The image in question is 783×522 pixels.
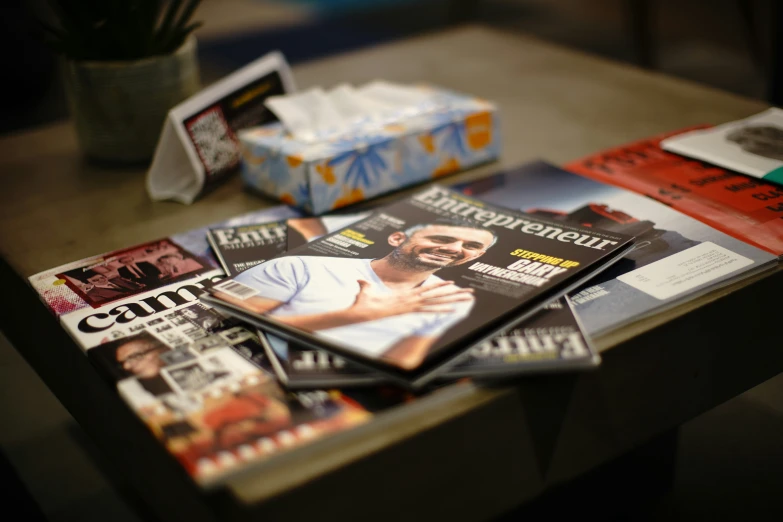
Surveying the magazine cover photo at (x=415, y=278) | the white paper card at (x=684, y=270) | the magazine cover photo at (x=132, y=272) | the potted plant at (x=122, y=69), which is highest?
the potted plant at (x=122, y=69)

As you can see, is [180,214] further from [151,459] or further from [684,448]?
[684,448]

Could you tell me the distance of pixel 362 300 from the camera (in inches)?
21.6

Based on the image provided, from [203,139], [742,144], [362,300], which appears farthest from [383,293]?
[742,144]

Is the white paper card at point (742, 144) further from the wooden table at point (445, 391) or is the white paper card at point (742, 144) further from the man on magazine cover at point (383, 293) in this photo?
the man on magazine cover at point (383, 293)

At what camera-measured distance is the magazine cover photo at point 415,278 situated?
50cm

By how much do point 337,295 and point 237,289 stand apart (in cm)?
8

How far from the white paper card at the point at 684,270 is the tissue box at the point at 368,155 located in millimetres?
317

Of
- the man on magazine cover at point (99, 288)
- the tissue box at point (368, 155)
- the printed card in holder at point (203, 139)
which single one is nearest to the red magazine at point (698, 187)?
the tissue box at point (368, 155)

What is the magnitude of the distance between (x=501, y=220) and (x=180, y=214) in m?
0.38

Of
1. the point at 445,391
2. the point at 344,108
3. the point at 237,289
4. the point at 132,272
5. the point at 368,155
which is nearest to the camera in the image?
the point at 445,391

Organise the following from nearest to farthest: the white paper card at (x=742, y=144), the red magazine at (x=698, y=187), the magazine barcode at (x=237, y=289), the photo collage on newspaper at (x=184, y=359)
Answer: the photo collage on newspaper at (x=184, y=359), the magazine barcode at (x=237, y=289), the red magazine at (x=698, y=187), the white paper card at (x=742, y=144)

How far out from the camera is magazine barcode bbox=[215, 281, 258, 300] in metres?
0.56

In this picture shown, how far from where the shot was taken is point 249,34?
3.13m

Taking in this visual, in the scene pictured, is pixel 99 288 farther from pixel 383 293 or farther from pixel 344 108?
pixel 344 108
